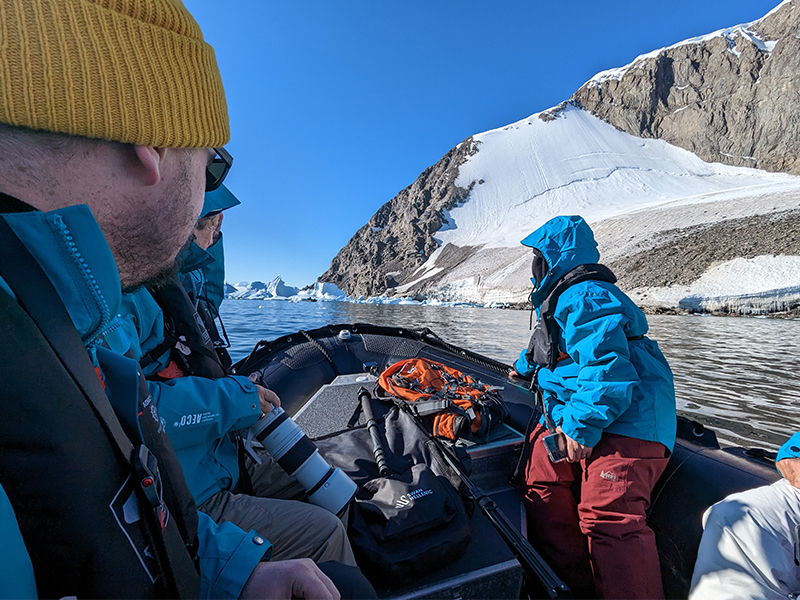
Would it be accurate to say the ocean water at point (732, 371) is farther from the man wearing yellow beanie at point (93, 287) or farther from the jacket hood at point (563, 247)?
the man wearing yellow beanie at point (93, 287)

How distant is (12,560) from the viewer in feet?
1.38

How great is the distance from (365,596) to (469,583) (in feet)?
1.91

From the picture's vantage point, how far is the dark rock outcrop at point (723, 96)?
4228 cm

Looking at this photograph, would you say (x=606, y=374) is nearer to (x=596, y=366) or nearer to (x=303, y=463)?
(x=596, y=366)

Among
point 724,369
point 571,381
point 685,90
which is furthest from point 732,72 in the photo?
point 571,381

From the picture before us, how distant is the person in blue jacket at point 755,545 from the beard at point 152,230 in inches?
79.3

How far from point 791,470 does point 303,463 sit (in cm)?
188

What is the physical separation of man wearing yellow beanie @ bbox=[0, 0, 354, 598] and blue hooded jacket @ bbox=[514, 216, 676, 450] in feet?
4.66

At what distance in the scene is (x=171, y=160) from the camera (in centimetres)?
73

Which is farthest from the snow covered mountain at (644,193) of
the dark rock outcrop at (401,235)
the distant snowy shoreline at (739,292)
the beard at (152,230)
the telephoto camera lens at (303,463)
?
the beard at (152,230)

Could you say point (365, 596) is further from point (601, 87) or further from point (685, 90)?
point (601, 87)

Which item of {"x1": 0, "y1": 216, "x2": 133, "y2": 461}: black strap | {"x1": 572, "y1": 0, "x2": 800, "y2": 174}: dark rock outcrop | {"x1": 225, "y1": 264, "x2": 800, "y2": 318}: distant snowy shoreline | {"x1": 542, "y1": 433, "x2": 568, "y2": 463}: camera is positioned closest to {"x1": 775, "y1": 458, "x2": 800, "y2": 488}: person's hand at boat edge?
{"x1": 542, "y1": 433, "x2": 568, "y2": 463}: camera

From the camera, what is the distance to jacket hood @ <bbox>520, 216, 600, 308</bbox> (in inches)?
81.3

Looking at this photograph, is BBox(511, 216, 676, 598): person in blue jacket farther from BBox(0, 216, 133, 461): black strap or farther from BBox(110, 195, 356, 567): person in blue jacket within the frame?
BBox(0, 216, 133, 461): black strap
